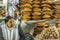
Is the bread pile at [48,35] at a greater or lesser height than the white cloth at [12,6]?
lesser

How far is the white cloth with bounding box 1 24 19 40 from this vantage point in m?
1.62

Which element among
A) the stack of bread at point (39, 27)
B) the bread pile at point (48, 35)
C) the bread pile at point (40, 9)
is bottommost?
the bread pile at point (48, 35)

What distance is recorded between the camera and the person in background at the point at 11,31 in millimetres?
1620

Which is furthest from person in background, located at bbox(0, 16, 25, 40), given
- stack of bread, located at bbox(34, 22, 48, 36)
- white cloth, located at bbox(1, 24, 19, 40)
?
stack of bread, located at bbox(34, 22, 48, 36)

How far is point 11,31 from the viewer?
163cm

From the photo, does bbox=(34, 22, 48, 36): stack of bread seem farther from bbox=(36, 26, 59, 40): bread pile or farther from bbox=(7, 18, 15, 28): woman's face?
bbox=(7, 18, 15, 28): woman's face

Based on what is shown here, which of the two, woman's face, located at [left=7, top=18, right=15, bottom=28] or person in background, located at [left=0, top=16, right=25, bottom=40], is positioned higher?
woman's face, located at [left=7, top=18, right=15, bottom=28]

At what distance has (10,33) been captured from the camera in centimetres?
163

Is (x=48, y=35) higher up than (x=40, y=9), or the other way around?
(x=40, y=9)

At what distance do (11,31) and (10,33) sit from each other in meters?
0.02

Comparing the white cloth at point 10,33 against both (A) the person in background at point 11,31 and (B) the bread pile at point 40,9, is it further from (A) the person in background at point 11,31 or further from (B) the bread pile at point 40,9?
(B) the bread pile at point 40,9

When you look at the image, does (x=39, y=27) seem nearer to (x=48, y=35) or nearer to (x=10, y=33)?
(x=48, y=35)

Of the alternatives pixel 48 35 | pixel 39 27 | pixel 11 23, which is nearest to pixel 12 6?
pixel 11 23

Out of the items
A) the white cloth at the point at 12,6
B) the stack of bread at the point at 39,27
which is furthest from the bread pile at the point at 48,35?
the white cloth at the point at 12,6
